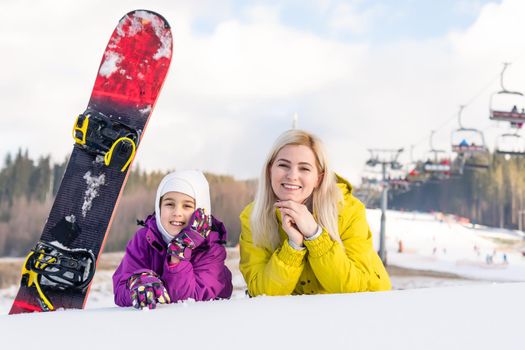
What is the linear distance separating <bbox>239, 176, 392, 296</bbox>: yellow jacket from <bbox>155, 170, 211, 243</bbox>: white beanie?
0.58 ft

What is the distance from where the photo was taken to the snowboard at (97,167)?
3090mm

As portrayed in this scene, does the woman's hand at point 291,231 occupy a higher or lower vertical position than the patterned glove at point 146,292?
higher

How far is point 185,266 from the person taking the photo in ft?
5.97

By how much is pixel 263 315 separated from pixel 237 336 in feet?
0.66

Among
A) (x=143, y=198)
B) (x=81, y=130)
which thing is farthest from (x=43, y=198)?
(x=81, y=130)

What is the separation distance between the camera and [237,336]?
1.17 meters

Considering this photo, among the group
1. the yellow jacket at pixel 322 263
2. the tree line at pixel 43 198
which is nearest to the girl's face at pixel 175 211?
the yellow jacket at pixel 322 263

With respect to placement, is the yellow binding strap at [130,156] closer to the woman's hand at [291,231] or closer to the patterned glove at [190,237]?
the patterned glove at [190,237]

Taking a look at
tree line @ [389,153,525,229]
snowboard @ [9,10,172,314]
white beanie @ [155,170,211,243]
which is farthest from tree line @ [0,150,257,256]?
white beanie @ [155,170,211,243]

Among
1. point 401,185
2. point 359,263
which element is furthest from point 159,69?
point 401,185

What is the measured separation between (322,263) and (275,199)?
338 mm

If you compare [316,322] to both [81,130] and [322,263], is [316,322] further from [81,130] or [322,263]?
[81,130]

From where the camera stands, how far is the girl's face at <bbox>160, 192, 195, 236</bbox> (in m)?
1.92

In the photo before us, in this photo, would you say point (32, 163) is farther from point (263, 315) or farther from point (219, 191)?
point (263, 315)
